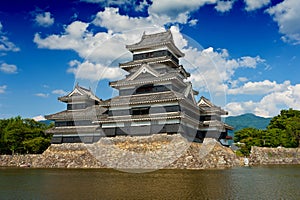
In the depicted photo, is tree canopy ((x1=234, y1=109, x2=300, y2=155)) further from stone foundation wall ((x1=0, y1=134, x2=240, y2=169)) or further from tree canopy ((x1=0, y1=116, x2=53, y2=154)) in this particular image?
tree canopy ((x1=0, y1=116, x2=53, y2=154))

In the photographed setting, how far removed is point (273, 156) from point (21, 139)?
31.5 meters

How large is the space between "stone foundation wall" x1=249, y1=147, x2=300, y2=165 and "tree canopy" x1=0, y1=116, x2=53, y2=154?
25415 millimetres

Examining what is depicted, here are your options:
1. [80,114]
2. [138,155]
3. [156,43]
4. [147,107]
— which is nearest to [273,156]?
[147,107]

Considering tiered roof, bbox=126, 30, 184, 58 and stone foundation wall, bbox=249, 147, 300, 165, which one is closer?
tiered roof, bbox=126, 30, 184, 58

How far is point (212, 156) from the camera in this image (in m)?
26.0

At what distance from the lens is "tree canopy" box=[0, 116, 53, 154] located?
117 ft

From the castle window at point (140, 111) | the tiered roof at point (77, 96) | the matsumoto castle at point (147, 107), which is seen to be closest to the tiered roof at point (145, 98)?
the matsumoto castle at point (147, 107)

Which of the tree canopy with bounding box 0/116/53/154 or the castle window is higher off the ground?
the castle window

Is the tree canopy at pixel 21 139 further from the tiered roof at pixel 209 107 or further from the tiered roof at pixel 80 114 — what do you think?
the tiered roof at pixel 209 107

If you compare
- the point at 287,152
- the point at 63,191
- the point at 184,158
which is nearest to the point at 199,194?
the point at 63,191

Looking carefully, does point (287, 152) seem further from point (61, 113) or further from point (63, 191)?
point (63, 191)

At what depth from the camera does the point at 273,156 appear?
109 feet

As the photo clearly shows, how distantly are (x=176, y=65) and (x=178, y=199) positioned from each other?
2295cm

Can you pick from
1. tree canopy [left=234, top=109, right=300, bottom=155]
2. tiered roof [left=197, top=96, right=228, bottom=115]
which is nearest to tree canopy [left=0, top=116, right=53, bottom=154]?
tiered roof [left=197, top=96, right=228, bottom=115]
